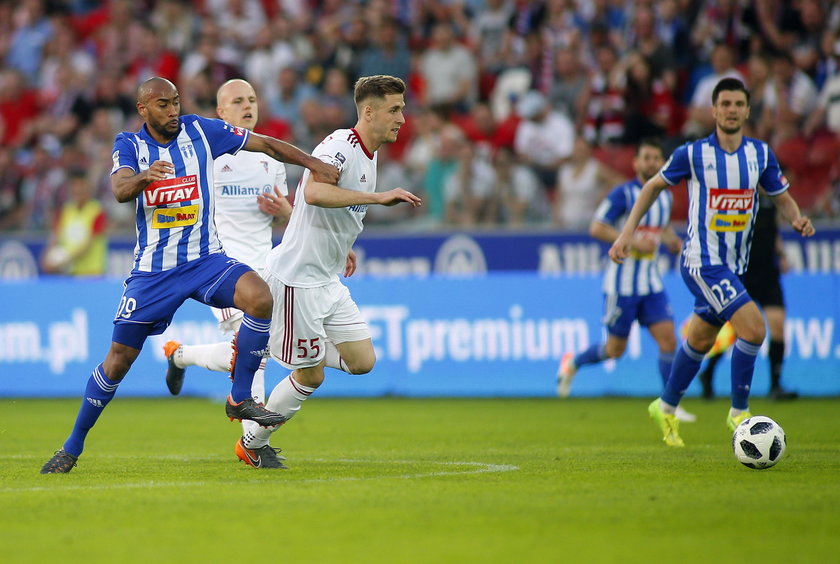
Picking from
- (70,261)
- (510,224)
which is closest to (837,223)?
(510,224)

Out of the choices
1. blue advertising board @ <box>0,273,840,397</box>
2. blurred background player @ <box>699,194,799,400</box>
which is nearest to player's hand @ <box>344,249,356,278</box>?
blurred background player @ <box>699,194,799,400</box>

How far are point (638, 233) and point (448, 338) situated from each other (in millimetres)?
3622

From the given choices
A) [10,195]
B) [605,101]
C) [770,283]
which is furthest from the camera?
[10,195]

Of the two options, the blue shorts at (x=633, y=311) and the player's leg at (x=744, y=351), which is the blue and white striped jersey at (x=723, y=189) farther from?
the blue shorts at (x=633, y=311)

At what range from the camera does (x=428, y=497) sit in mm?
6316

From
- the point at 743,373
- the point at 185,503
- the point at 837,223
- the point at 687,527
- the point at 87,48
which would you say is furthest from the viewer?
the point at 87,48

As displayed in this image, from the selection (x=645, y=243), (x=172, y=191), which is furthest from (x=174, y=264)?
(x=645, y=243)

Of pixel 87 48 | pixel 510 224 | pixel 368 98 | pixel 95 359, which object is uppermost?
pixel 87 48

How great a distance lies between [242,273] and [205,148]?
32.7 inches

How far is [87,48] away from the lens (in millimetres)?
21922

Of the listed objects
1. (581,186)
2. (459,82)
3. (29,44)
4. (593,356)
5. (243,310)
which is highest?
(29,44)

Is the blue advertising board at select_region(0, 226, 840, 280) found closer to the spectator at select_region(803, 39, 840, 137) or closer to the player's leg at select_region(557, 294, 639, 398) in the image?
the spectator at select_region(803, 39, 840, 137)

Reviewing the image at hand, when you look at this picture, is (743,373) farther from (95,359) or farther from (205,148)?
(95,359)

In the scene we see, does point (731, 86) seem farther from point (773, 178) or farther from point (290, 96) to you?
point (290, 96)
